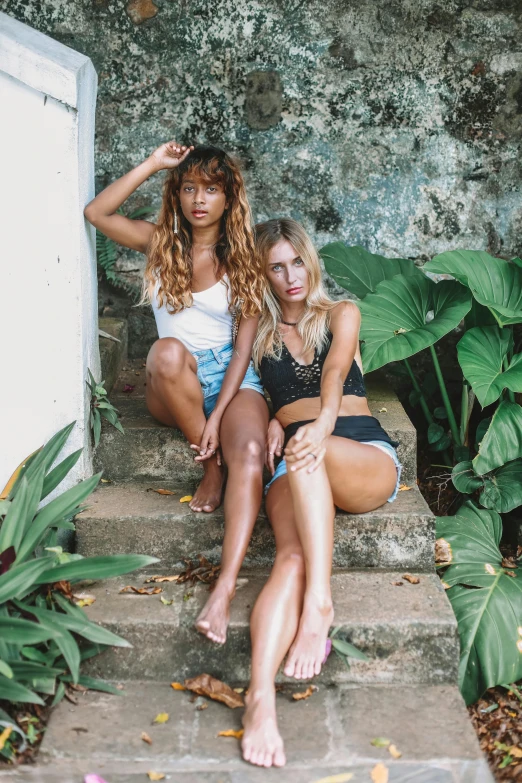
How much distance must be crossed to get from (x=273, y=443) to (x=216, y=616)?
713mm

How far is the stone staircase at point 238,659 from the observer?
86.0 inches

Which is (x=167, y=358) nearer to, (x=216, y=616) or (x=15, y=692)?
(x=216, y=616)

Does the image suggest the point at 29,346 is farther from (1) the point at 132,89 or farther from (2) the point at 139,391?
(1) the point at 132,89

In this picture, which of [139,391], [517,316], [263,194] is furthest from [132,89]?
[517,316]

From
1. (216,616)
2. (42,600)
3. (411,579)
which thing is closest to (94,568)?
(42,600)

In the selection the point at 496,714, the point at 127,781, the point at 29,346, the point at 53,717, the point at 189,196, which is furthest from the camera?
the point at 189,196

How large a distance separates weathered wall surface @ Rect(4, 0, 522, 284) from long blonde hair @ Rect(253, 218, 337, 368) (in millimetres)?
1091

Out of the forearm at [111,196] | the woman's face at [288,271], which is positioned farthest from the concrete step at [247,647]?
the forearm at [111,196]

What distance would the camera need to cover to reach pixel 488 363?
327 cm

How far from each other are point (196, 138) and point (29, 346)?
1.72 m

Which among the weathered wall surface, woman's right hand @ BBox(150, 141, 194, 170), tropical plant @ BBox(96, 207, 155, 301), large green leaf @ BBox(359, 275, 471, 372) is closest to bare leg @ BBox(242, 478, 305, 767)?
large green leaf @ BBox(359, 275, 471, 372)

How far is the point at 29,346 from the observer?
2883 mm

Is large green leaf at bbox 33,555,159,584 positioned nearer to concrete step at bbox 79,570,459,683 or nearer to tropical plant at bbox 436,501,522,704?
concrete step at bbox 79,570,459,683

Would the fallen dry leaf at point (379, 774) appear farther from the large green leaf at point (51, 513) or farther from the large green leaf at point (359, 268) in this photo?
the large green leaf at point (359, 268)
